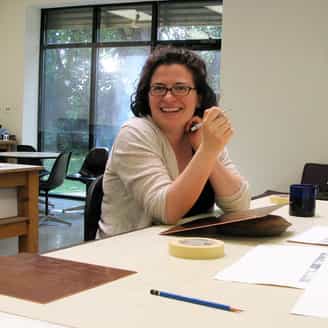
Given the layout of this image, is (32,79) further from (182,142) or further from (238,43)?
(182,142)

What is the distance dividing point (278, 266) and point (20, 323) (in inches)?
21.3

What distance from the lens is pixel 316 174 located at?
4.71 metres

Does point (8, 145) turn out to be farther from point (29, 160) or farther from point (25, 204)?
point (25, 204)

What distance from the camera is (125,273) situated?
960 millimetres

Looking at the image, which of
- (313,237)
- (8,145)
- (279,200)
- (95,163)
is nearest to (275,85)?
(95,163)

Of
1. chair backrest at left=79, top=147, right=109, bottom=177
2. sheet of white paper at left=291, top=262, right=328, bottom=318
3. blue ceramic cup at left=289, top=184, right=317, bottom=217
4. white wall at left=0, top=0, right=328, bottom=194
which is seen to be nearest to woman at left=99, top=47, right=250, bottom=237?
blue ceramic cup at left=289, top=184, right=317, bottom=217

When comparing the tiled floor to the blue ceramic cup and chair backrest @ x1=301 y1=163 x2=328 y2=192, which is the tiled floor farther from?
the blue ceramic cup

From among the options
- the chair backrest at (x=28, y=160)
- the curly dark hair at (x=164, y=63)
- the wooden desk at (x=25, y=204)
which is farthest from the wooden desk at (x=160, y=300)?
the chair backrest at (x=28, y=160)

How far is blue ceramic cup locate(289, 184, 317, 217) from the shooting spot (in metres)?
1.73

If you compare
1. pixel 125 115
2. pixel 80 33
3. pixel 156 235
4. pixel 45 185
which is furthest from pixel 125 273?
pixel 80 33

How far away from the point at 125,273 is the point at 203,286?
0.50ft

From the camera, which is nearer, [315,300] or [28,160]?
[315,300]

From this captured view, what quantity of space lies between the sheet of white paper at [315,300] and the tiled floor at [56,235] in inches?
118

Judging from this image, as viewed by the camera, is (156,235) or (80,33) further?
(80,33)
